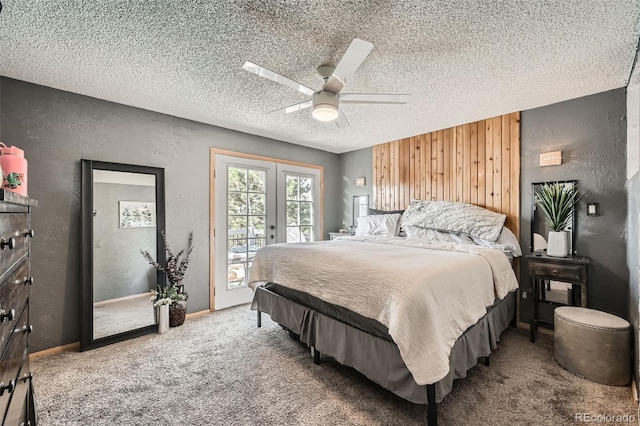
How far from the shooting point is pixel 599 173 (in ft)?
8.80

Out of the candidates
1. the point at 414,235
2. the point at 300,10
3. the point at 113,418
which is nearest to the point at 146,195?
the point at 113,418

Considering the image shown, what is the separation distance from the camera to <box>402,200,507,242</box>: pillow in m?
3.09

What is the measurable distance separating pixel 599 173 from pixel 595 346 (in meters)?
1.62

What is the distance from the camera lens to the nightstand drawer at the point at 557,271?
2480 millimetres

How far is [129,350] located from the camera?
2637mm

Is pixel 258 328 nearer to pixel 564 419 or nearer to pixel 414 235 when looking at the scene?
pixel 414 235

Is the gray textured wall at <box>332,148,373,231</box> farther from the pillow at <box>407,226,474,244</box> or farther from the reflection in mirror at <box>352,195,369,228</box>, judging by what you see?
the pillow at <box>407,226,474,244</box>

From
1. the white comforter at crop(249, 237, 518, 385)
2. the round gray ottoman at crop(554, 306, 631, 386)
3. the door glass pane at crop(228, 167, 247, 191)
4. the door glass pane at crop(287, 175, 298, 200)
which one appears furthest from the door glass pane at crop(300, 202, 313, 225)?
the round gray ottoman at crop(554, 306, 631, 386)

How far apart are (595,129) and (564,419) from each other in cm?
257

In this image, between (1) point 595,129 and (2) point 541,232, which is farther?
(2) point 541,232

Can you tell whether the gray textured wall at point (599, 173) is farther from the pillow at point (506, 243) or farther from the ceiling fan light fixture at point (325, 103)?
the ceiling fan light fixture at point (325, 103)

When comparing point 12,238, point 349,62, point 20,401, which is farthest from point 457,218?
point 20,401

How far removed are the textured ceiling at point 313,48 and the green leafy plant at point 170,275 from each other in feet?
5.48

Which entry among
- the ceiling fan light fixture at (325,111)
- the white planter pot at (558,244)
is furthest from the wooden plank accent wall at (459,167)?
the ceiling fan light fixture at (325,111)
